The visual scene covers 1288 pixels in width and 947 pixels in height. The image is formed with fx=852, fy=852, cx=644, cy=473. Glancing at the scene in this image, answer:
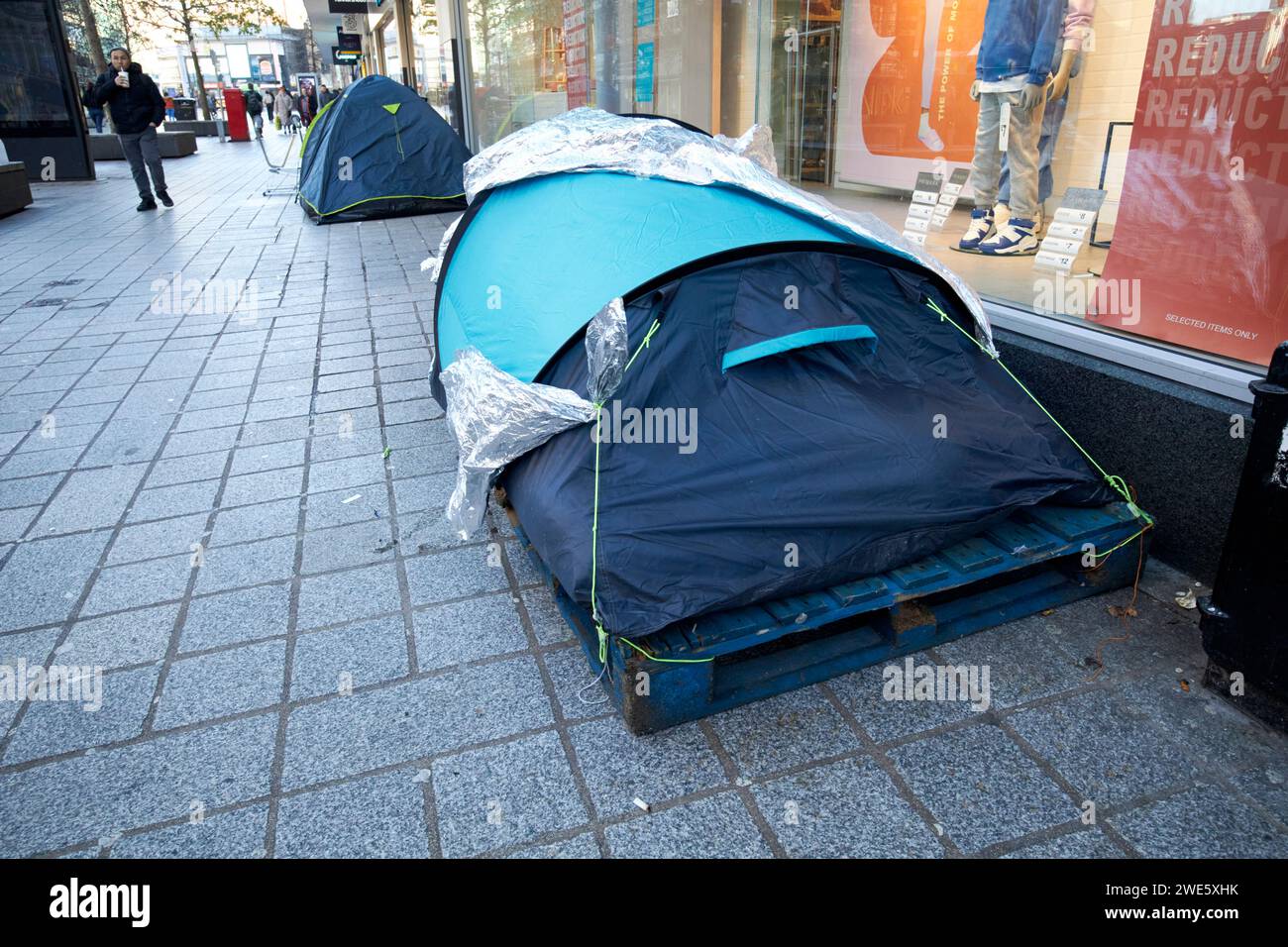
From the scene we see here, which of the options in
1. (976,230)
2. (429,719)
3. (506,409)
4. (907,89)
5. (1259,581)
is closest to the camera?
(1259,581)

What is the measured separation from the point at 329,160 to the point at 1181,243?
990 cm

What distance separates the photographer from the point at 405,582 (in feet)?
10.2

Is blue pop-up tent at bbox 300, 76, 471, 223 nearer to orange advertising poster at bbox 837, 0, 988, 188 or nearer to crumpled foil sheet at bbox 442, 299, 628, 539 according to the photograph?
orange advertising poster at bbox 837, 0, 988, 188

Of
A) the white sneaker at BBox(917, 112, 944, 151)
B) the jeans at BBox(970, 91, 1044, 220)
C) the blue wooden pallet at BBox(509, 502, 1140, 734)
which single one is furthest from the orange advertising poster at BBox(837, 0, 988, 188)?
the blue wooden pallet at BBox(509, 502, 1140, 734)

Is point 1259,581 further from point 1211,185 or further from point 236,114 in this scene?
point 236,114

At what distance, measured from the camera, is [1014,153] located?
14.9 ft

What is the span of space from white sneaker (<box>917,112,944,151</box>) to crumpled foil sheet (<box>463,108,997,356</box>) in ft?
7.64

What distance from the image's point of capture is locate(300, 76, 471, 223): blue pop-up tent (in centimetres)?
1046

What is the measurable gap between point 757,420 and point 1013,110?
301 cm

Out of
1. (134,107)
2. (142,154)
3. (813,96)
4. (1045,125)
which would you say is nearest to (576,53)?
(813,96)

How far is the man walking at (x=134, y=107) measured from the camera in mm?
10906

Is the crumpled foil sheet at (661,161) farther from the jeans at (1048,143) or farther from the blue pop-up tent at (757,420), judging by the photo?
the jeans at (1048,143)

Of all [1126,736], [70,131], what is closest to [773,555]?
[1126,736]
